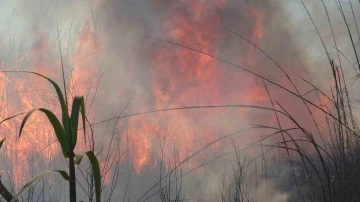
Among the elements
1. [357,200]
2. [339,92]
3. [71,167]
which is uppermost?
[339,92]

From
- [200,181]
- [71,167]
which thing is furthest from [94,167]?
[200,181]

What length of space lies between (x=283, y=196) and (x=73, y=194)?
111988 millimetres

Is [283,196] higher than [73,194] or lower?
higher

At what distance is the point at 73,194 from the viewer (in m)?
1.26

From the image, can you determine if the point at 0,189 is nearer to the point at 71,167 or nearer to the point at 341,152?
the point at 71,167

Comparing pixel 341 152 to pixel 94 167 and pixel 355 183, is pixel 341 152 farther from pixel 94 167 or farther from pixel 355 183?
pixel 94 167

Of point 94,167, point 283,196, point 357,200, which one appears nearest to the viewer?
point 94,167


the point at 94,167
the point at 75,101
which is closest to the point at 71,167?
the point at 94,167

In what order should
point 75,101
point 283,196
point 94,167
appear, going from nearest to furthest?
point 75,101 → point 94,167 → point 283,196

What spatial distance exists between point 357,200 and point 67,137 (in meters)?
1.21

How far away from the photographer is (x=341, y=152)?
1.64 meters

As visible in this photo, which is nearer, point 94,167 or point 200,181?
point 94,167

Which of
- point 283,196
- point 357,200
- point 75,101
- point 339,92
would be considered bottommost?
point 357,200

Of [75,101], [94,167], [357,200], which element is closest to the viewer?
[75,101]
